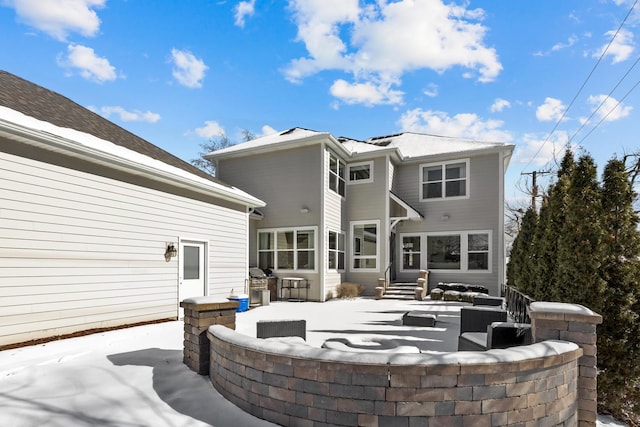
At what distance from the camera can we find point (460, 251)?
44.4 feet

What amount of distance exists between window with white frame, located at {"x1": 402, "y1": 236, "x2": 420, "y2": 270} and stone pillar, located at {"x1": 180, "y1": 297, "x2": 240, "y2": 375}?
36.8 ft

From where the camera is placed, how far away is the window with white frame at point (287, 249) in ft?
40.9

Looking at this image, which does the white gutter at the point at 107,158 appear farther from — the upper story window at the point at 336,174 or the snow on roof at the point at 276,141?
the upper story window at the point at 336,174

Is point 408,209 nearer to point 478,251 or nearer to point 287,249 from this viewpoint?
point 478,251

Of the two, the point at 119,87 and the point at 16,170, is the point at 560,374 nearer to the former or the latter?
the point at 16,170

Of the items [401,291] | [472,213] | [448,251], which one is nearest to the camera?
[401,291]

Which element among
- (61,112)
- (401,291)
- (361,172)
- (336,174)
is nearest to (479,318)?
(401,291)

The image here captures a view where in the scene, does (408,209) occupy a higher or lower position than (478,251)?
higher

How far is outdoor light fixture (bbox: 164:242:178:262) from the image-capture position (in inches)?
309

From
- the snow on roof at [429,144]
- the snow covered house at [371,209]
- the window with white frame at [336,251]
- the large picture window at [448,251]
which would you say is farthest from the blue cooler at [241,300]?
the snow on roof at [429,144]

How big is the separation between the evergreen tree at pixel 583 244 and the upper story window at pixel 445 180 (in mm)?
8603

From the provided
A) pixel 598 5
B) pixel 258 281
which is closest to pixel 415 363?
pixel 258 281

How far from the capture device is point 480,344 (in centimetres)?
419

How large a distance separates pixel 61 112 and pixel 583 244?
9.81m
